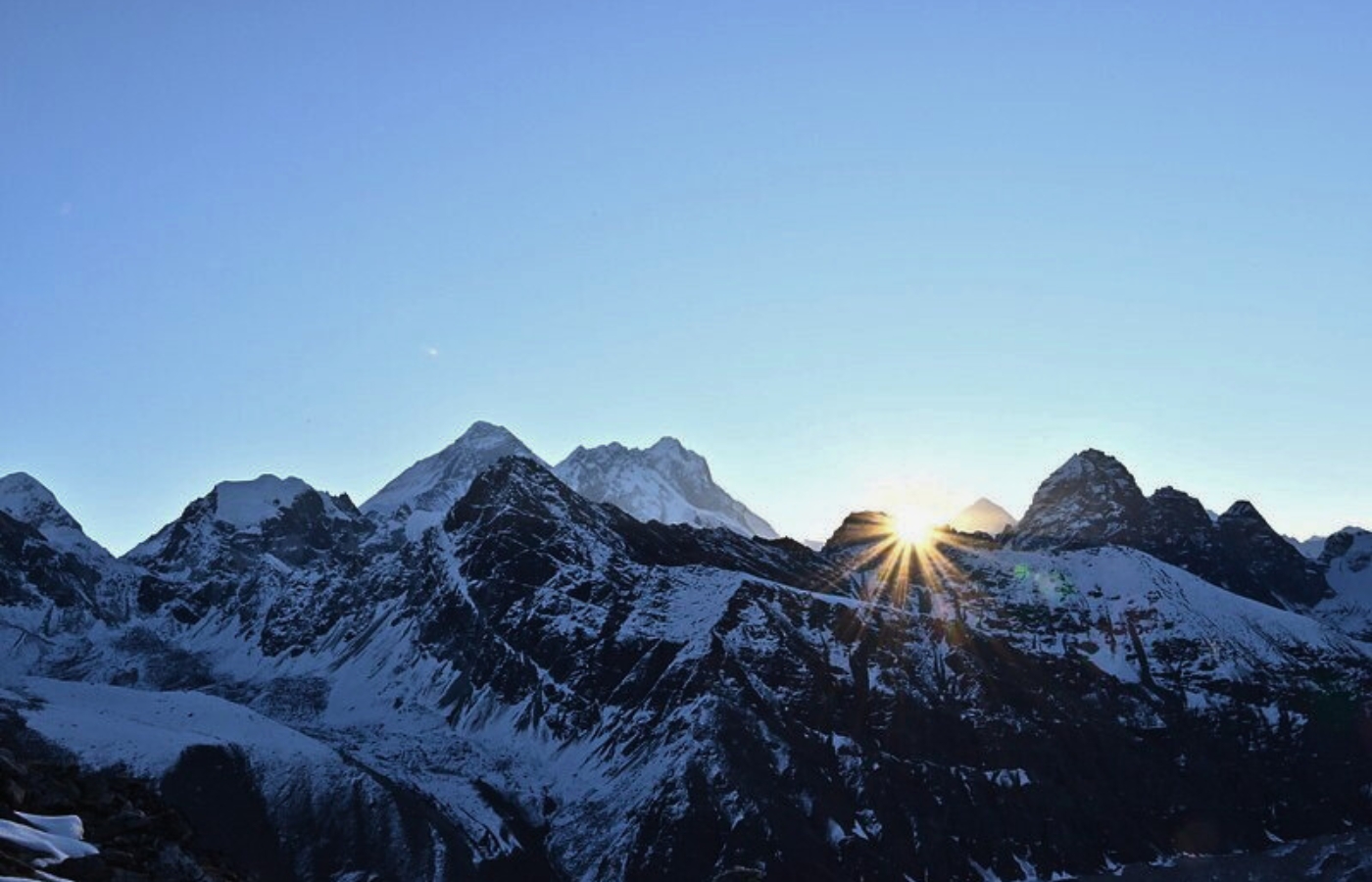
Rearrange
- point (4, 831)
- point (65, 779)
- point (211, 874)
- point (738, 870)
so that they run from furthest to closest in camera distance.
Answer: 1. point (738, 870)
2. point (65, 779)
3. point (211, 874)
4. point (4, 831)

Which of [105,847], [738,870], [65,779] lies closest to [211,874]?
[105,847]

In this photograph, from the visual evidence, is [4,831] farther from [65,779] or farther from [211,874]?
[65,779]

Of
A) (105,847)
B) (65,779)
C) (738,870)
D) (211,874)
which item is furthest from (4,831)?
(738,870)

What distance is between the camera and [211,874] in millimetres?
67938

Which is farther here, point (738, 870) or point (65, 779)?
point (738, 870)

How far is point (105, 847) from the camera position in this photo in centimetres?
6131

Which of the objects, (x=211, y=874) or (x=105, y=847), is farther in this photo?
(x=211, y=874)

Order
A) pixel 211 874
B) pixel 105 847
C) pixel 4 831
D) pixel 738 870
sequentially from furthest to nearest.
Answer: pixel 738 870 → pixel 211 874 → pixel 105 847 → pixel 4 831

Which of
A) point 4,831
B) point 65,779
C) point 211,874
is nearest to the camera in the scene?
point 4,831

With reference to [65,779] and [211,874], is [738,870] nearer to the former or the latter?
[211,874]

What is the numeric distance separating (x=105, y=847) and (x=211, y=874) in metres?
7.95

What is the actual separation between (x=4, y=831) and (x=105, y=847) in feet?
35.0

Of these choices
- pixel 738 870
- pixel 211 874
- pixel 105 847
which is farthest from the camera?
pixel 738 870

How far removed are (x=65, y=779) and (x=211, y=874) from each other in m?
13.8
